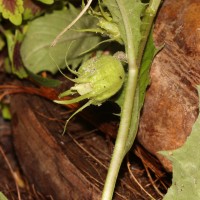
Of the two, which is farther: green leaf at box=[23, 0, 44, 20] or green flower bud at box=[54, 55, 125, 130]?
green leaf at box=[23, 0, 44, 20]

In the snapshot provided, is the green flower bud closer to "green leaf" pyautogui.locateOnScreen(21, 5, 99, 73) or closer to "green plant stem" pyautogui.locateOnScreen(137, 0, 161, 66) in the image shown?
"green plant stem" pyautogui.locateOnScreen(137, 0, 161, 66)

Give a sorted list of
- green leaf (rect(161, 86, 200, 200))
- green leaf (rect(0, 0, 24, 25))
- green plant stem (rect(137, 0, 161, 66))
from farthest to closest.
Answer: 1. green leaf (rect(0, 0, 24, 25))
2. green plant stem (rect(137, 0, 161, 66))
3. green leaf (rect(161, 86, 200, 200))

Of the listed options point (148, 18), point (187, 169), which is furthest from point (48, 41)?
point (187, 169)

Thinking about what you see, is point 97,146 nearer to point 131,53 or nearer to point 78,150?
point 78,150

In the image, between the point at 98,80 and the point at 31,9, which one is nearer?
the point at 98,80

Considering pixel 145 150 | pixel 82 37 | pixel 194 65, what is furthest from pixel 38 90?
pixel 194 65

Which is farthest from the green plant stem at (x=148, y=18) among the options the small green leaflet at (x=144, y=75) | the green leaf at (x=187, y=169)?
the green leaf at (x=187, y=169)

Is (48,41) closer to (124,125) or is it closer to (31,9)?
(31,9)

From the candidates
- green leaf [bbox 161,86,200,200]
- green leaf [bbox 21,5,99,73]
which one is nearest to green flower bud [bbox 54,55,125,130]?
green leaf [bbox 161,86,200,200]

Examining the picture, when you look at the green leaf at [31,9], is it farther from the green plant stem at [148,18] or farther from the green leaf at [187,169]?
the green leaf at [187,169]
